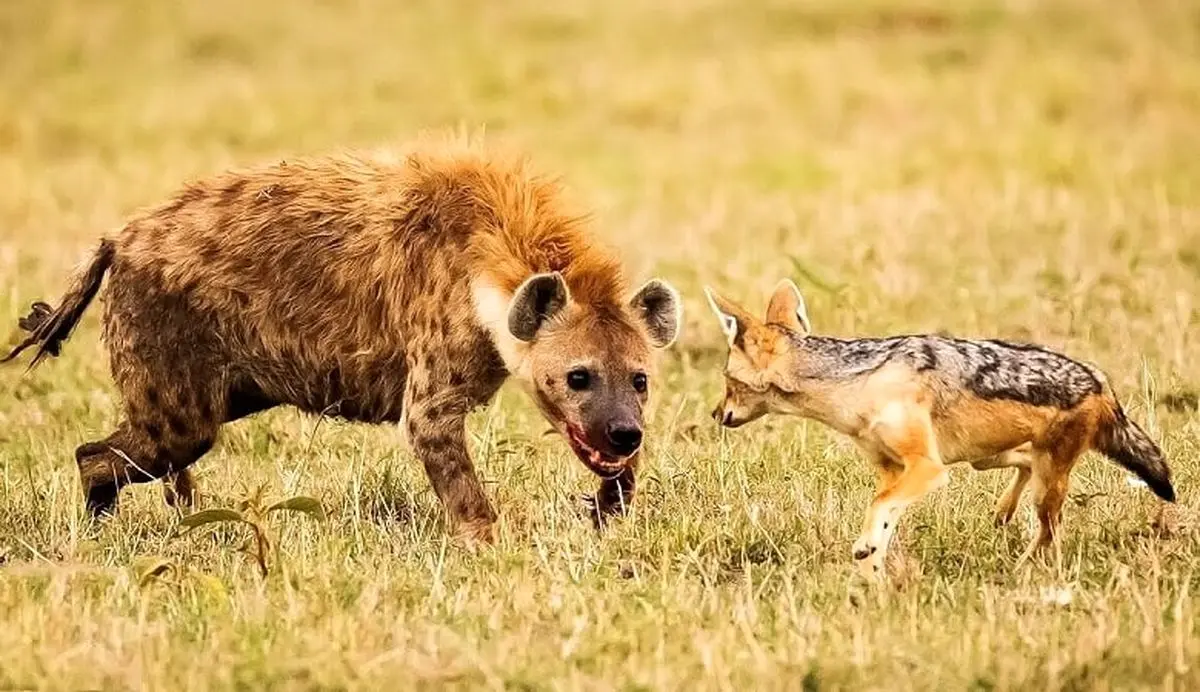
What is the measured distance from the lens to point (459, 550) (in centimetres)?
609

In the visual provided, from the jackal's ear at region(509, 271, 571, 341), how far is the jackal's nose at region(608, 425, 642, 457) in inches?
14.5

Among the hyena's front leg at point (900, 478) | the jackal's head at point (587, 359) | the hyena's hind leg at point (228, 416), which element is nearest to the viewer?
the hyena's front leg at point (900, 478)

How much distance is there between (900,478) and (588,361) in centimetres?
98

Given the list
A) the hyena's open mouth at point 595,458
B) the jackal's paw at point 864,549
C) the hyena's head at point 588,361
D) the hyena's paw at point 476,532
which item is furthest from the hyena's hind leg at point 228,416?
the jackal's paw at point 864,549

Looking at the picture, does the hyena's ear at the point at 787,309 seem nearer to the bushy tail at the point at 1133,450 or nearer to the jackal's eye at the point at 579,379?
the jackal's eye at the point at 579,379

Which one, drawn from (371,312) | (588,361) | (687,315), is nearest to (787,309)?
(588,361)

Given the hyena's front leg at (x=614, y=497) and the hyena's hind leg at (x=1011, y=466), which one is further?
the hyena's front leg at (x=614, y=497)

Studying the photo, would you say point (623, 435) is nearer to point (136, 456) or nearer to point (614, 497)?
point (614, 497)

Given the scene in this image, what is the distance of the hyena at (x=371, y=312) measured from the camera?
20.2 ft

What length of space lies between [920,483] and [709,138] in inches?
358

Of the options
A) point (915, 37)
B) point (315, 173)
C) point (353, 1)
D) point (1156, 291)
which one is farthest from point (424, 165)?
point (353, 1)

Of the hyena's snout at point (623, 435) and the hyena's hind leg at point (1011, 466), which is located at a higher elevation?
the hyena's snout at point (623, 435)

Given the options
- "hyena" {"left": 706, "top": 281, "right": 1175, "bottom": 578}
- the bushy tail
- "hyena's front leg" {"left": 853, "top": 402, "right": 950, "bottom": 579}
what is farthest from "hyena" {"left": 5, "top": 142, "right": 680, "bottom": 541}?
the bushy tail

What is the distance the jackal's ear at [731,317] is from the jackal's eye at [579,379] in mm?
402
